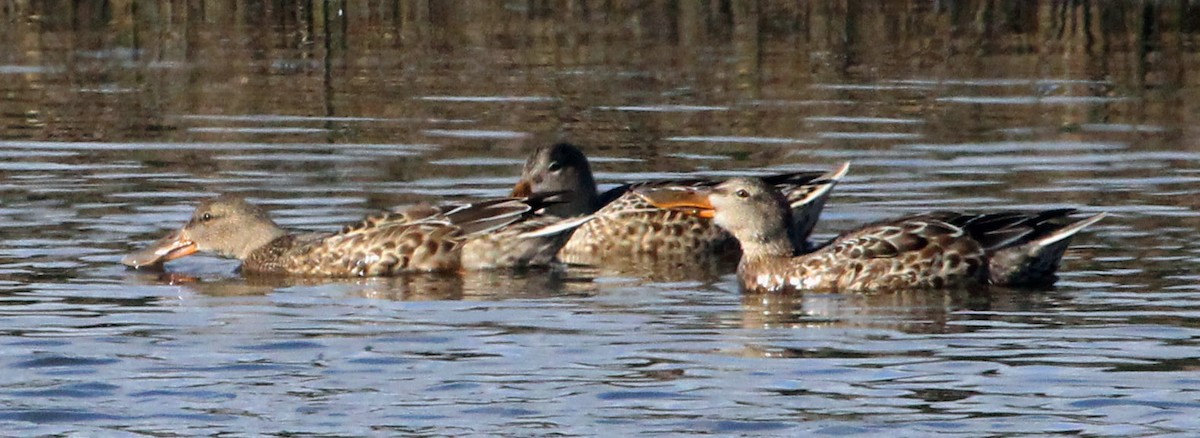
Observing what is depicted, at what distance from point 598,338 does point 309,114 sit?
28.1 ft

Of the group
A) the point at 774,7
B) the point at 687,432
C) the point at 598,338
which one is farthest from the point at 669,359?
the point at 774,7

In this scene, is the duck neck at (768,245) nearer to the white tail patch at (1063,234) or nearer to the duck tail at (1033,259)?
the duck tail at (1033,259)

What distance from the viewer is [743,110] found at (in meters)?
17.3

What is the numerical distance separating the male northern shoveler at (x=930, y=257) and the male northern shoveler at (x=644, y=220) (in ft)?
3.77

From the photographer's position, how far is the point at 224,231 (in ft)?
38.4

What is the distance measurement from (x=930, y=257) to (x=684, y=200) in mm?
1348

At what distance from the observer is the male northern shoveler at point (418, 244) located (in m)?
11.3

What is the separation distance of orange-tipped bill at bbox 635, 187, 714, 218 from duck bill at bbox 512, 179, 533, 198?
993 mm

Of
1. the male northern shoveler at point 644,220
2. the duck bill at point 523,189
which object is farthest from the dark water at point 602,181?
the duck bill at point 523,189

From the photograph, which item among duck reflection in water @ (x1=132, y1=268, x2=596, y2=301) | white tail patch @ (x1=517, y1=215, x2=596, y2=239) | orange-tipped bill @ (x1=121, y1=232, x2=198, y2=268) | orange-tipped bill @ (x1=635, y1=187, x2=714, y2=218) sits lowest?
duck reflection in water @ (x1=132, y1=268, x2=596, y2=301)

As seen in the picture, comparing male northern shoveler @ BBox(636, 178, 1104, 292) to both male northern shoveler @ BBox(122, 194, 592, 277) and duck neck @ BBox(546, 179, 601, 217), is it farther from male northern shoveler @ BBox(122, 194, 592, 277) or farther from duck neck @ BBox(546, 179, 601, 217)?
duck neck @ BBox(546, 179, 601, 217)

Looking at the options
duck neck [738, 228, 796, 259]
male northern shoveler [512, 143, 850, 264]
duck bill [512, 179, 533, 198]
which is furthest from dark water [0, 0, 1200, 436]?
duck bill [512, 179, 533, 198]

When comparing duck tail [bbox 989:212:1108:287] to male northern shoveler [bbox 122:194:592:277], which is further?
male northern shoveler [bbox 122:194:592:277]

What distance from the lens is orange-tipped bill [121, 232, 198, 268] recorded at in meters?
11.2
